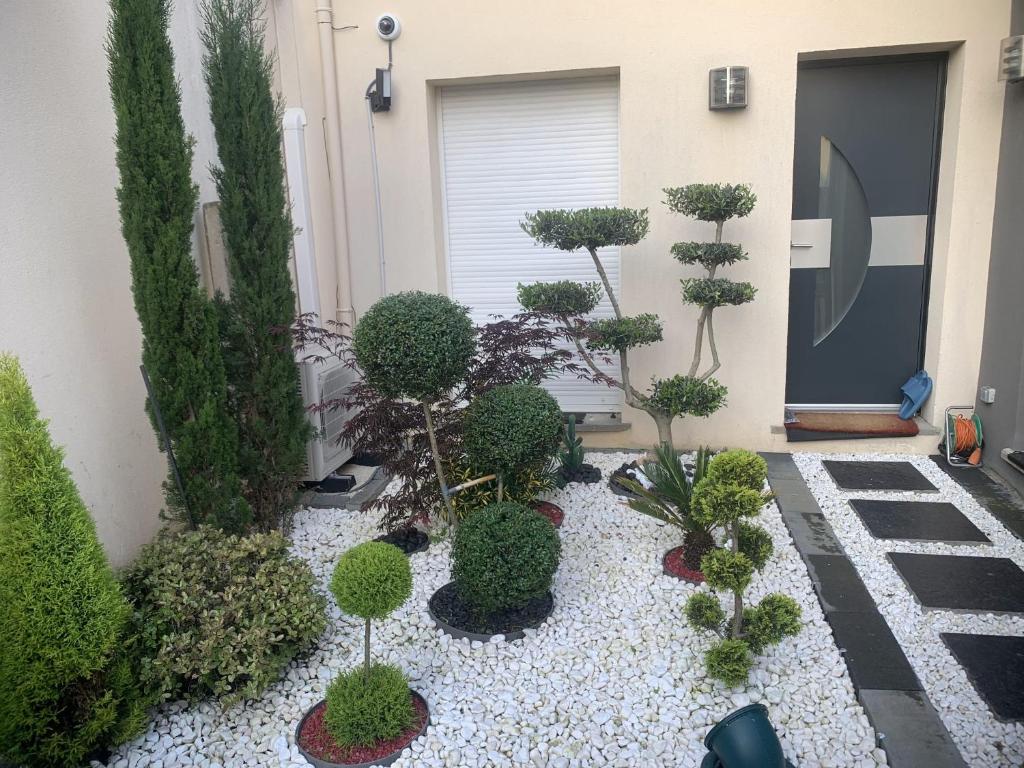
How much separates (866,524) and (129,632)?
13.3 ft

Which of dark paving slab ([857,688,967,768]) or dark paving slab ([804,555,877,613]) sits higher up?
dark paving slab ([804,555,877,613])

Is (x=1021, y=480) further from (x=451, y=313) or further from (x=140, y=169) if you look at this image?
(x=140, y=169)

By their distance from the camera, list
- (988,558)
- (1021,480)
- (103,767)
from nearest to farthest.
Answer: (103,767), (988,558), (1021,480)

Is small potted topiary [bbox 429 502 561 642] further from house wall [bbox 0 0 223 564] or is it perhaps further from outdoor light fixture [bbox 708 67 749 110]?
outdoor light fixture [bbox 708 67 749 110]

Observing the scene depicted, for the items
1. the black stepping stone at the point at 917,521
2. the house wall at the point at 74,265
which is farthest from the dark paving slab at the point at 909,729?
the house wall at the point at 74,265

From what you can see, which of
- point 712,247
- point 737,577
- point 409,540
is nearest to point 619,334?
point 712,247

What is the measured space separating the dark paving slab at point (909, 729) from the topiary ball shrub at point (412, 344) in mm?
2322

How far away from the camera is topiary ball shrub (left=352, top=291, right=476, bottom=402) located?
3.55 m

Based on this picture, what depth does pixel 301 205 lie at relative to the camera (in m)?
5.36

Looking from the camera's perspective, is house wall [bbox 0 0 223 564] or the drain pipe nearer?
house wall [bbox 0 0 223 564]

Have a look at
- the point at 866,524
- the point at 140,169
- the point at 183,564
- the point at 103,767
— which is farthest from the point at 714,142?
the point at 103,767

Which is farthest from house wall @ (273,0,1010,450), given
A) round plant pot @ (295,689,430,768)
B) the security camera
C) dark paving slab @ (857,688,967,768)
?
round plant pot @ (295,689,430,768)

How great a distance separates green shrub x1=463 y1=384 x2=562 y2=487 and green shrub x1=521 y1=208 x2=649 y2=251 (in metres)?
1.42

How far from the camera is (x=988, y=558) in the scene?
4.05m
